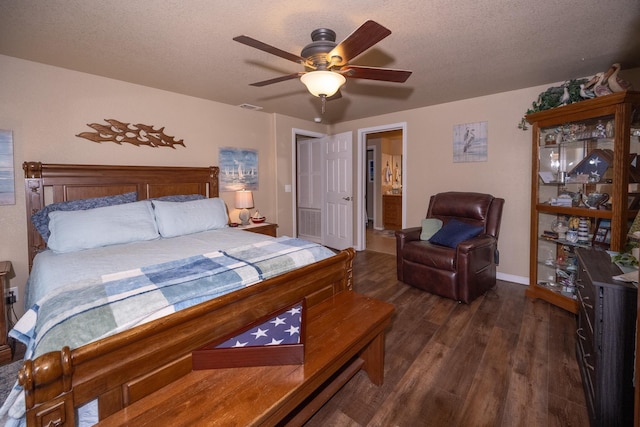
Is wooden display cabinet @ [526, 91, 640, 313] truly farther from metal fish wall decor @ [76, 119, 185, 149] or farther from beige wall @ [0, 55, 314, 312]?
metal fish wall decor @ [76, 119, 185, 149]

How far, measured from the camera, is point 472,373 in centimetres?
191

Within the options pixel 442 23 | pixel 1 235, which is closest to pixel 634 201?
pixel 442 23

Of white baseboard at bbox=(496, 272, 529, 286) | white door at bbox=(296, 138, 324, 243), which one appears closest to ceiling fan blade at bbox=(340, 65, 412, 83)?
white baseboard at bbox=(496, 272, 529, 286)

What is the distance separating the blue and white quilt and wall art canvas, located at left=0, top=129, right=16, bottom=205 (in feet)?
5.71

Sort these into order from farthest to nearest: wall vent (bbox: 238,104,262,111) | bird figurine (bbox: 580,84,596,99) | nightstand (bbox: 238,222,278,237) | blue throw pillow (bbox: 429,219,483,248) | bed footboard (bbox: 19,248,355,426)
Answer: wall vent (bbox: 238,104,262,111) → nightstand (bbox: 238,222,278,237) → blue throw pillow (bbox: 429,219,483,248) → bird figurine (bbox: 580,84,596,99) → bed footboard (bbox: 19,248,355,426)

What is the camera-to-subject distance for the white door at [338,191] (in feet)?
16.0

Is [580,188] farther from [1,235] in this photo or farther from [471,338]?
[1,235]

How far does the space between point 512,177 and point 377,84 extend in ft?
6.54

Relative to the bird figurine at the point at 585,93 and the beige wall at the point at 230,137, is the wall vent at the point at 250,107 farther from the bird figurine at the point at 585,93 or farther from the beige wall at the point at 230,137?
the bird figurine at the point at 585,93

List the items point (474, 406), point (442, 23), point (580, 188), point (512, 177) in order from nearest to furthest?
point (474, 406), point (442, 23), point (580, 188), point (512, 177)

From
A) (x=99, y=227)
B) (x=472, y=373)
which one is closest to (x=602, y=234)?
(x=472, y=373)

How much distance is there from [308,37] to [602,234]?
3045 mm

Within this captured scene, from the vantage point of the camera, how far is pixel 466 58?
100 inches

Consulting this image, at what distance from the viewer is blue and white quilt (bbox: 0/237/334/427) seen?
1.08 m
